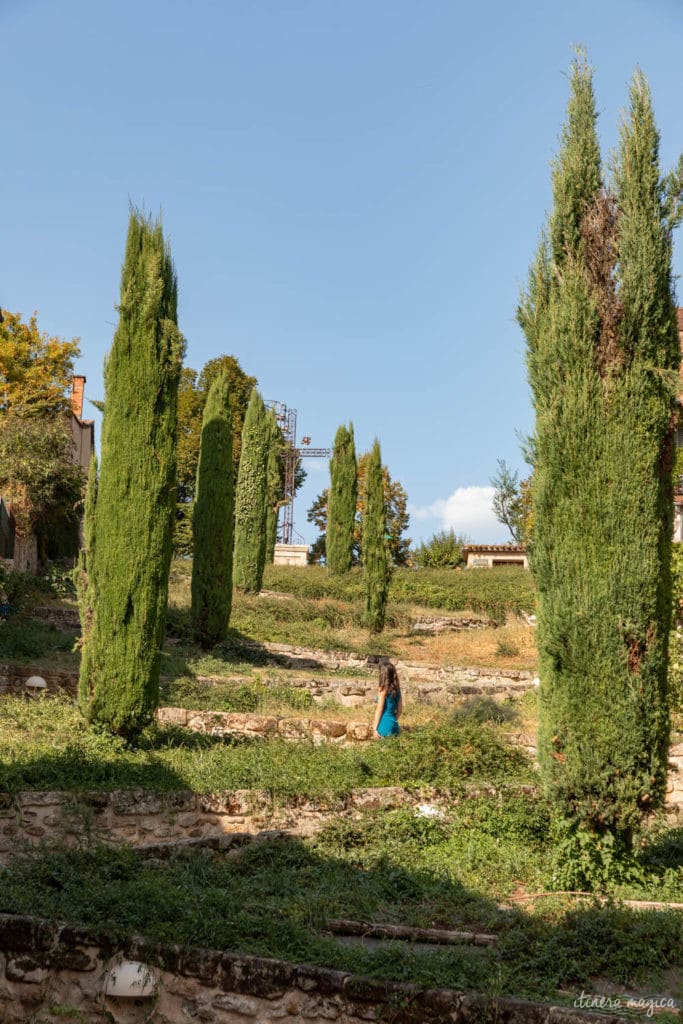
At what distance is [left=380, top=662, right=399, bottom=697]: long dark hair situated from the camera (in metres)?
12.3

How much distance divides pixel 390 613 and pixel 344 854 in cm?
1900

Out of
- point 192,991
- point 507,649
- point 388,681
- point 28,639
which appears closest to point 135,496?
point 388,681

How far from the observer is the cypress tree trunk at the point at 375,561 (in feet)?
82.4

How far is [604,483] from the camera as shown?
7.85 meters

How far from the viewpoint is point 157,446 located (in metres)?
13.1

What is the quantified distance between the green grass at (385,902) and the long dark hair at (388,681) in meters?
3.03

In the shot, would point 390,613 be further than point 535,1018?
Yes

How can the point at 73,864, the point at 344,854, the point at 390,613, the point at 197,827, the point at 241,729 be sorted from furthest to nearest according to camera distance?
the point at 390,613
the point at 241,729
the point at 197,827
the point at 344,854
the point at 73,864

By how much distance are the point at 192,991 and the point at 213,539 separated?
48.7ft

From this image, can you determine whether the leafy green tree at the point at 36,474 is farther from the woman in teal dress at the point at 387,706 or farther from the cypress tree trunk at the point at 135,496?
the woman in teal dress at the point at 387,706

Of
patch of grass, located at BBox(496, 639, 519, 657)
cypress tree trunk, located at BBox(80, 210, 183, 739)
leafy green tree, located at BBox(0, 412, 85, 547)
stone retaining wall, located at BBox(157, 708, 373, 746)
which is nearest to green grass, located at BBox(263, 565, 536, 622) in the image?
patch of grass, located at BBox(496, 639, 519, 657)

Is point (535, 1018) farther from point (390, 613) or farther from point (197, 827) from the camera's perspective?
point (390, 613)

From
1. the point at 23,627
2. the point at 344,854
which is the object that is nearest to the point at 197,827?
the point at 344,854

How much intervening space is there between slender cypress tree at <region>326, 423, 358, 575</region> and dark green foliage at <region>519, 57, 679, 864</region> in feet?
80.9
